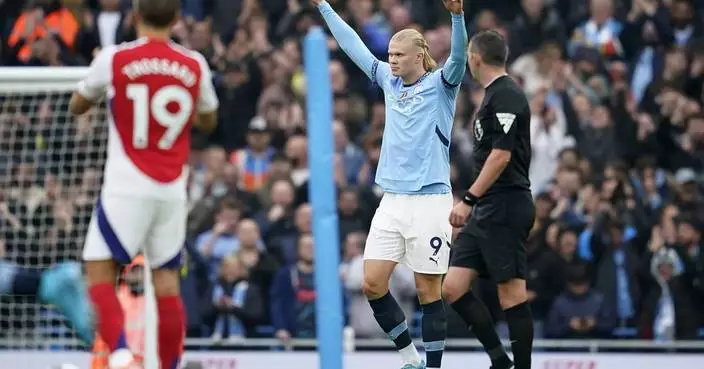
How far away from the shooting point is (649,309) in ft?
53.1

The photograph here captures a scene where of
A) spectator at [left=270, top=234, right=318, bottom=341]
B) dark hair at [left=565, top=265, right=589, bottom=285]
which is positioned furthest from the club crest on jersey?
spectator at [left=270, top=234, right=318, bottom=341]

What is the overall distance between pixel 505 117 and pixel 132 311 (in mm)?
3674

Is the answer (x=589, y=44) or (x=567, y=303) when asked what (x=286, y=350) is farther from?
(x=589, y=44)

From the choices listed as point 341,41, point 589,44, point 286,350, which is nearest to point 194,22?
point 589,44

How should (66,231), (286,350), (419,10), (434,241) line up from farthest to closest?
(419,10) < (286,350) < (66,231) < (434,241)

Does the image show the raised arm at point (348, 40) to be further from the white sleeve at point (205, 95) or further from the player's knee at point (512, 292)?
the white sleeve at point (205, 95)

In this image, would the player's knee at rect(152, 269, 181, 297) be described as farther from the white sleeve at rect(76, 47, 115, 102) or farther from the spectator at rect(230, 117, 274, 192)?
the spectator at rect(230, 117, 274, 192)

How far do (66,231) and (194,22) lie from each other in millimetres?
7724

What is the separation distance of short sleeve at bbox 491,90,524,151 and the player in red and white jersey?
2.31 meters

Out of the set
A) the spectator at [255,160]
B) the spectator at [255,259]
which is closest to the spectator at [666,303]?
the spectator at [255,259]

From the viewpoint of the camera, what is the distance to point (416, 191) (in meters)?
10.8

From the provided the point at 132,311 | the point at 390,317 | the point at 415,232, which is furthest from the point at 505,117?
the point at 132,311

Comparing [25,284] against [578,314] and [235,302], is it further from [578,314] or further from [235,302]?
[578,314]

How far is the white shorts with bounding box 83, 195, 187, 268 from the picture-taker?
29.6ft
